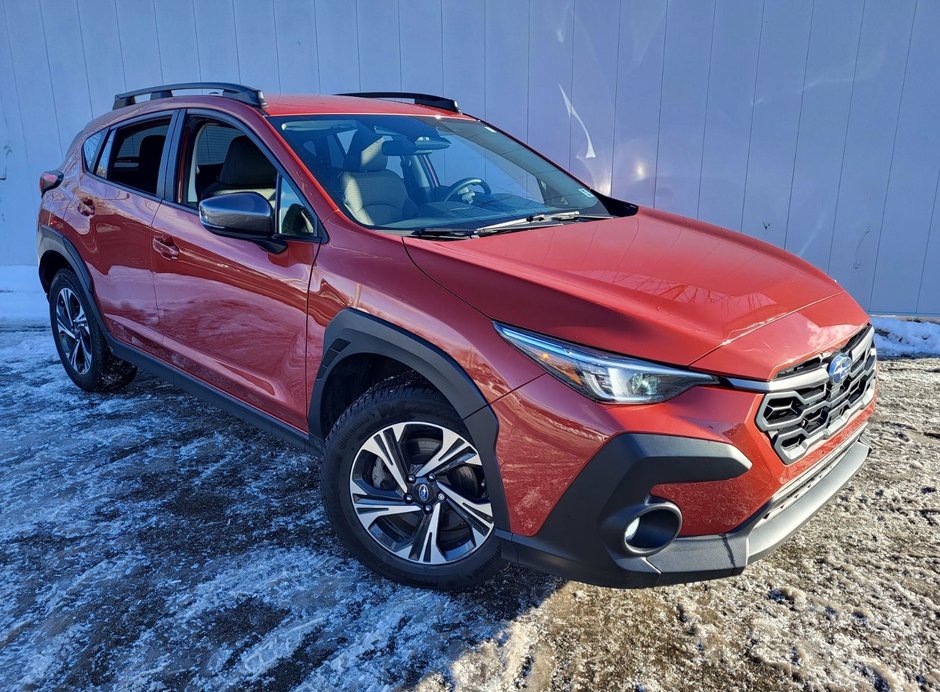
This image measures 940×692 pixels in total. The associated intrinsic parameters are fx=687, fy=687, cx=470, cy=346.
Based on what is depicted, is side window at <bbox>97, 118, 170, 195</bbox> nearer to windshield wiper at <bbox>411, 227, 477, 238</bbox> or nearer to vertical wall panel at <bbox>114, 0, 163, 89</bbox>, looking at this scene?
windshield wiper at <bbox>411, 227, 477, 238</bbox>

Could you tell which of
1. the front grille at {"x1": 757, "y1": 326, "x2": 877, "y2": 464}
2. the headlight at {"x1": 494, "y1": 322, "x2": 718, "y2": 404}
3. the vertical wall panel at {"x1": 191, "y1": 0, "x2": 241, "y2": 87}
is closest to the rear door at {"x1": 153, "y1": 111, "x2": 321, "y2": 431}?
the headlight at {"x1": 494, "y1": 322, "x2": 718, "y2": 404}

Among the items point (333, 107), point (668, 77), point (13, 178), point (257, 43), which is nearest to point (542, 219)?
point (333, 107)

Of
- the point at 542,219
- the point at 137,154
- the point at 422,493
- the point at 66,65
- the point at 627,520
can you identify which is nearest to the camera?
the point at 627,520

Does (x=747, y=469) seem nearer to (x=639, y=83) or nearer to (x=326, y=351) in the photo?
(x=326, y=351)

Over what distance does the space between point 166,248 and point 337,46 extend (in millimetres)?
3406

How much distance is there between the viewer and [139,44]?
240 inches

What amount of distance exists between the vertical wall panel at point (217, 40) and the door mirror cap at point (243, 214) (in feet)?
13.0

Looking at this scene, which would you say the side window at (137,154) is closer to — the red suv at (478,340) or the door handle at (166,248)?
the red suv at (478,340)

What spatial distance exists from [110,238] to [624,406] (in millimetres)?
2992

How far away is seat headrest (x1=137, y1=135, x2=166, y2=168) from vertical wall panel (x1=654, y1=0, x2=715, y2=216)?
3917 millimetres

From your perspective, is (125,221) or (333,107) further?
(125,221)

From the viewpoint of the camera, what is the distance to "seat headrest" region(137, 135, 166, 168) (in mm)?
3435

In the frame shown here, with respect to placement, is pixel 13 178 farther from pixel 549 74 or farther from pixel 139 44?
pixel 549 74

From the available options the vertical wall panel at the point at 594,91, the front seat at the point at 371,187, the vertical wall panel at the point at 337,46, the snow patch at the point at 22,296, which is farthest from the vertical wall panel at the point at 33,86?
the front seat at the point at 371,187
